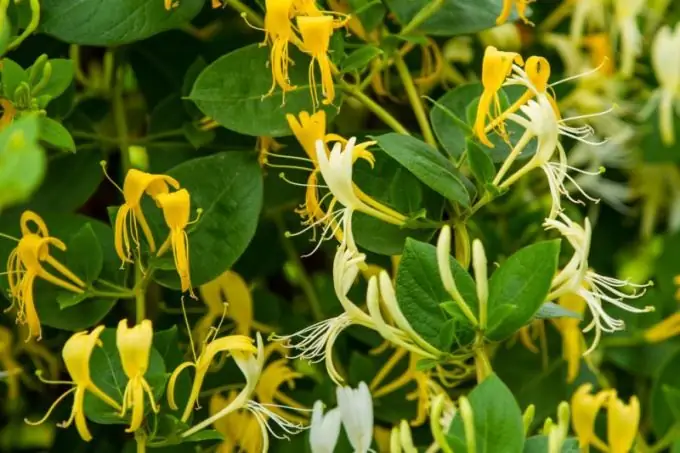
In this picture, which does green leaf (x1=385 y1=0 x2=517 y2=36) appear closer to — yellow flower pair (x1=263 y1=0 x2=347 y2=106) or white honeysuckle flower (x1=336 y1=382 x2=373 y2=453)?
yellow flower pair (x1=263 y1=0 x2=347 y2=106)

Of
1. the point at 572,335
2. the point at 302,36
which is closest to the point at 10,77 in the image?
the point at 302,36

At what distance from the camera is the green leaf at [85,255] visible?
1.65 feet

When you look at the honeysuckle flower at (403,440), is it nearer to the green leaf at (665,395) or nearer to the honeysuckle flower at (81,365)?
the honeysuckle flower at (81,365)

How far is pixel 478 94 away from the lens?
536 mm

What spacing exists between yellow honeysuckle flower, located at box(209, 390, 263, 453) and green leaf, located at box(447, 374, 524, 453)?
15cm

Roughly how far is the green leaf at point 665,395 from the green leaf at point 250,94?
0.27 meters

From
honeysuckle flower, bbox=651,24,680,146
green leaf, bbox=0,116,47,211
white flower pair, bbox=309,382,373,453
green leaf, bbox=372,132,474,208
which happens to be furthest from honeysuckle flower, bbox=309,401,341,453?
honeysuckle flower, bbox=651,24,680,146

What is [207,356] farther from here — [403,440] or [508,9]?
[508,9]

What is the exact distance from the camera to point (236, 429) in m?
0.55

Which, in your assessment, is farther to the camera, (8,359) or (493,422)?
(8,359)

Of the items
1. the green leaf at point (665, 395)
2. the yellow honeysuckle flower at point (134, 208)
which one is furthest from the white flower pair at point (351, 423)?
the green leaf at point (665, 395)

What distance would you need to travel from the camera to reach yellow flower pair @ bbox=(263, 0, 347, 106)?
1.50 ft

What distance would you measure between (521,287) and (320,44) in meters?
0.14

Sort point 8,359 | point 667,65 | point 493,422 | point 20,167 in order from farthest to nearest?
point 667,65
point 8,359
point 493,422
point 20,167
